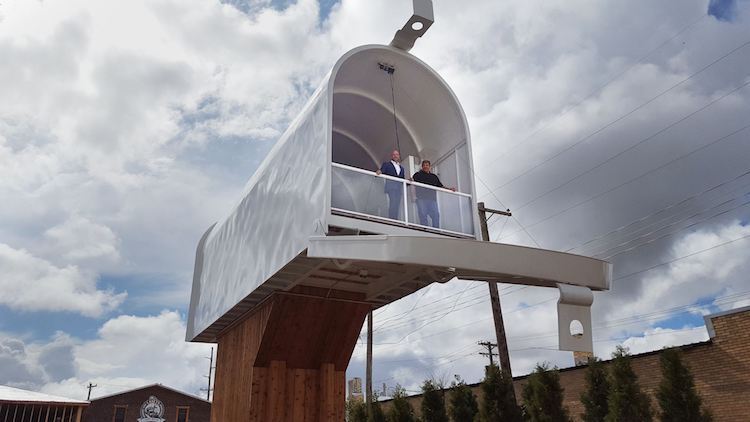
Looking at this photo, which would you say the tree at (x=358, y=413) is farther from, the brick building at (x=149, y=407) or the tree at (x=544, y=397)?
the brick building at (x=149, y=407)

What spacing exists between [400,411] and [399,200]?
9623mm

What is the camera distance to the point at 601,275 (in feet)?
28.9

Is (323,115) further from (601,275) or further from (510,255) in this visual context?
(601,275)

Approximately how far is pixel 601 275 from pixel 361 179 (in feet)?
12.7

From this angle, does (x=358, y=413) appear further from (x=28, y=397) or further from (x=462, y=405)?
(x=28, y=397)

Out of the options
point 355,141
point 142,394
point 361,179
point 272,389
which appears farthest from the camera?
point 142,394

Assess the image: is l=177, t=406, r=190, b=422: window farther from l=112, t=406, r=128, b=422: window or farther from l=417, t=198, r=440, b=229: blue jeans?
l=417, t=198, r=440, b=229: blue jeans

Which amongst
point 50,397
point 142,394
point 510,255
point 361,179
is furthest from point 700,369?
point 142,394

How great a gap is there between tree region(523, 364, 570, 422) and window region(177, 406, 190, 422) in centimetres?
3745

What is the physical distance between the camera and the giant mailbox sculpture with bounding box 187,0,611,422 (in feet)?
27.5

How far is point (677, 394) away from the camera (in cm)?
1341

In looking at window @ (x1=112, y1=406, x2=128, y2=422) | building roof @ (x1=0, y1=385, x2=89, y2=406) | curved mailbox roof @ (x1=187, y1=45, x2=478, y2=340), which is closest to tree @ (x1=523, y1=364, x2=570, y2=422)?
curved mailbox roof @ (x1=187, y1=45, x2=478, y2=340)

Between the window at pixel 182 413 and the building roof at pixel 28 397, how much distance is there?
8.80 meters

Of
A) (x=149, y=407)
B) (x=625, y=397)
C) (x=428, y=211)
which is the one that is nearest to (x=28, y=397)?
(x=149, y=407)
